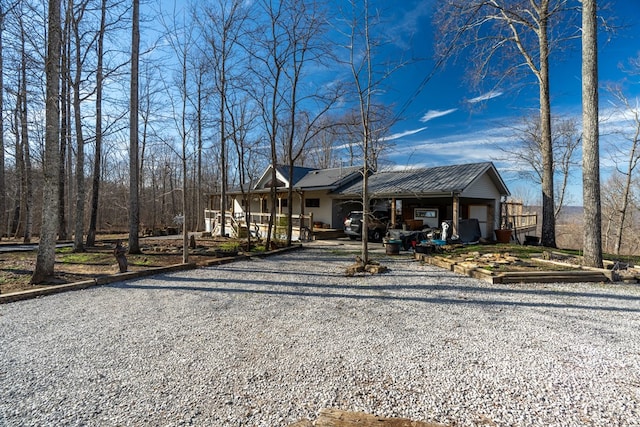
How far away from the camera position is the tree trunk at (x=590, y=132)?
720 cm

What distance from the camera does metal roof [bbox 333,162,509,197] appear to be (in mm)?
12852

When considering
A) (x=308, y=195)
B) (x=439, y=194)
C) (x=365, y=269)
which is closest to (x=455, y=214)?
(x=439, y=194)

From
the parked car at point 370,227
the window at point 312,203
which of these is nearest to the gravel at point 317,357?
the parked car at point 370,227

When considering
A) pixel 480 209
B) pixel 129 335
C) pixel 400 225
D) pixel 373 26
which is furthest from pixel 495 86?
pixel 129 335

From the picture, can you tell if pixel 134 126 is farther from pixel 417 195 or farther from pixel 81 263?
pixel 417 195

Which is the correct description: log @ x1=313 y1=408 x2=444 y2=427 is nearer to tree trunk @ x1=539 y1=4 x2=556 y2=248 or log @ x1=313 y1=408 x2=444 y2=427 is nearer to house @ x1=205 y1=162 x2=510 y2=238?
house @ x1=205 y1=162 x2=510 y2=238

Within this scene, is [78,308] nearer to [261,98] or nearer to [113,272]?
[113,272]

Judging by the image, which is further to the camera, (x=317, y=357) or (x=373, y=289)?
(x=373, y=289)

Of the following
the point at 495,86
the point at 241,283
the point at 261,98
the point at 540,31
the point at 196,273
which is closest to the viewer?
the point at 241,283

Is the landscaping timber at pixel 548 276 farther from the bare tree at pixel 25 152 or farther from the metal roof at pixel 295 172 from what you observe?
the metal roof at pixel 295 172

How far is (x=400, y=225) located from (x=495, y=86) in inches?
297

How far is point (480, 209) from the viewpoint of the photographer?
1588 centimetres

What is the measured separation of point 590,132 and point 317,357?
28.6ft

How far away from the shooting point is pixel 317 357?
120 inches
